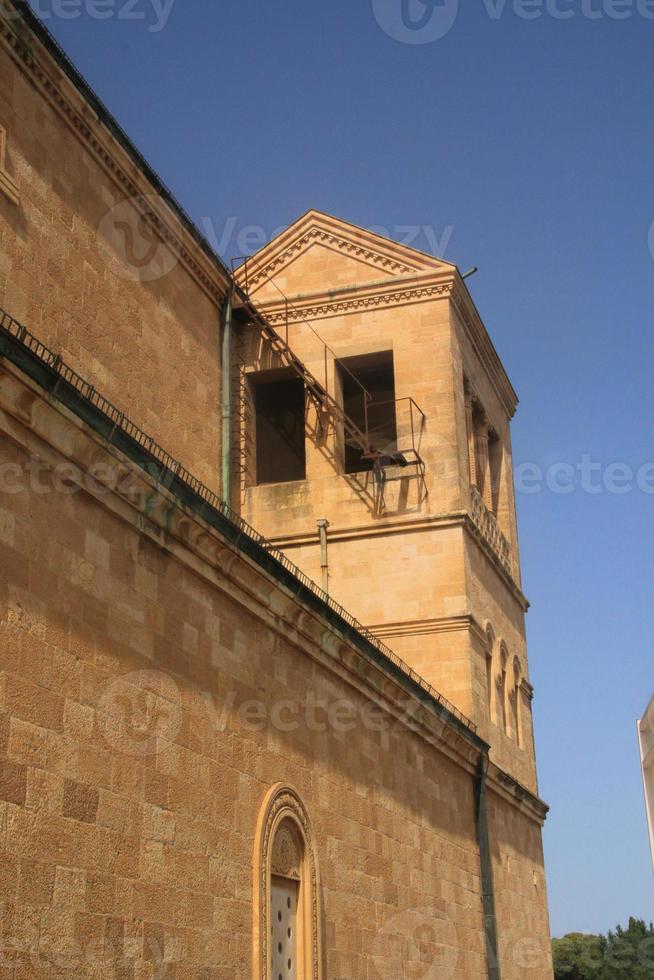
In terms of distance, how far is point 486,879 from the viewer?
66.7 feet

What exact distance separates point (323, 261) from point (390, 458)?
432cm

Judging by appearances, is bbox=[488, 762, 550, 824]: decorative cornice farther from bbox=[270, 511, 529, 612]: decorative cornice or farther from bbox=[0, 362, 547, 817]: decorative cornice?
bbox=[0, 362, 547, 817]: decorative cornice

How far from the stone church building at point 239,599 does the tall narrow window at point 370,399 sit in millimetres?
101

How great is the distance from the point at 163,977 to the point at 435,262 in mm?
17331

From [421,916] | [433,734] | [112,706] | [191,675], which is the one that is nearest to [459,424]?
[433,734]

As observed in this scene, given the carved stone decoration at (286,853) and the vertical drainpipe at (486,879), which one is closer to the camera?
the carved stone decoration at (286,853)

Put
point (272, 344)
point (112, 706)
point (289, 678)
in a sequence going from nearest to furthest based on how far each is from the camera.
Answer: point (112, 706) → point (289, 678) → point (272, 344)

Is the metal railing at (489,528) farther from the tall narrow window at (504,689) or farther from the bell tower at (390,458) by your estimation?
the tall narrow window at (504,689)

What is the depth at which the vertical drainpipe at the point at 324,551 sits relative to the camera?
23.6 metres

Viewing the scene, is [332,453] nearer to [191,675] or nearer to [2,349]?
[191,675]

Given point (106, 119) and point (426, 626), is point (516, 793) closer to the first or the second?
point (426, 626)

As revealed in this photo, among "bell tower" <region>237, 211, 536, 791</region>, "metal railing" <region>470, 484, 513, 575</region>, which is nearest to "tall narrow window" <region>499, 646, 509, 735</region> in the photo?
"bell tower" <region>237, 211, 536, 791</region>

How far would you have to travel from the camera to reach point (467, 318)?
26.1 m

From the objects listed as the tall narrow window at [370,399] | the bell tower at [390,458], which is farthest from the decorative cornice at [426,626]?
the tall narrow window at [370,399]
